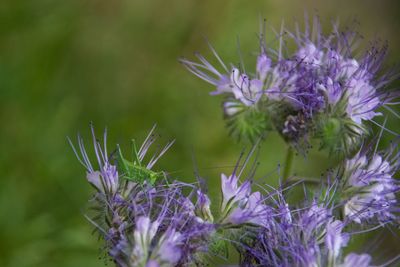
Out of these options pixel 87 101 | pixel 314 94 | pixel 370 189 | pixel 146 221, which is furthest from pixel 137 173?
pixel 87 101

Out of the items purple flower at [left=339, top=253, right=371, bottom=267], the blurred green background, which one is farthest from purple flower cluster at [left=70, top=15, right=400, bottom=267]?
the blurred green background

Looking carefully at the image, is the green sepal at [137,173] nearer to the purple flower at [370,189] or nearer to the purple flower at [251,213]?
the purple flower at [251,213]

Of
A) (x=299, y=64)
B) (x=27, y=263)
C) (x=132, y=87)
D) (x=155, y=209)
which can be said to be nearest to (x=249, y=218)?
(x=155, y=209)

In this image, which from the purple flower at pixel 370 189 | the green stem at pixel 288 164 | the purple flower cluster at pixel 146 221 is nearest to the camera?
the purple flower cluster at pixel 146 221

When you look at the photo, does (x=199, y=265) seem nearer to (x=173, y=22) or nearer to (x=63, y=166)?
(x=63, y=166)

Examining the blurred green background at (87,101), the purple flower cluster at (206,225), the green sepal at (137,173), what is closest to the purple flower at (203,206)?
the purple flower cluster at (206,225)

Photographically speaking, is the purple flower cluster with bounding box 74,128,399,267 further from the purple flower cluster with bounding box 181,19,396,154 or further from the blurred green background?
the blurred green background
